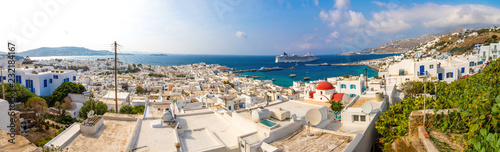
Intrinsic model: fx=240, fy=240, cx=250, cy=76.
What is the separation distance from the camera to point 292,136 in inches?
287

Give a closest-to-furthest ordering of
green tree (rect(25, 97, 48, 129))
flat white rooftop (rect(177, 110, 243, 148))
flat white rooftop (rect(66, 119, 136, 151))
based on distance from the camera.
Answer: flat white rooftop (rect(66, 119, 136, 151)), flat white rooftop (rect(177, 110, 243, 148)), green tree (rect(25, 97, 48, 129))

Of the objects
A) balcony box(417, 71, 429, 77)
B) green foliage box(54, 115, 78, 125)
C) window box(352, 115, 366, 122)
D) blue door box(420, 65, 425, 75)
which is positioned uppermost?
blue door box(420, 65, 425, 75)

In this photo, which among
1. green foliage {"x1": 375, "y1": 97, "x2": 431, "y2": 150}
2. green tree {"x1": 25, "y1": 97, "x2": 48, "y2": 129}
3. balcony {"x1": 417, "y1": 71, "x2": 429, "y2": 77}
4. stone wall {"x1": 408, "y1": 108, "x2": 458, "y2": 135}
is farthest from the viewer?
balcony {"x1": 417, "y1": 71, "x2": 429, "y2": 77}

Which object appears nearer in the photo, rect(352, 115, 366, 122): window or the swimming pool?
the swimming pool

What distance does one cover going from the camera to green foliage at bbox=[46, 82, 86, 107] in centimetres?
2008

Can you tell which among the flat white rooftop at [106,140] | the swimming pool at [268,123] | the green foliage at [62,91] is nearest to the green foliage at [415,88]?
the swimming pool at [268,123]

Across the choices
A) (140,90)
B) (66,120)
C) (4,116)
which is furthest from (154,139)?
(140,90)

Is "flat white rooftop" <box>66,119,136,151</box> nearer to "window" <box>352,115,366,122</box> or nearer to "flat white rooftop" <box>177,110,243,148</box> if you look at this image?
"flat white rooftop" <box>177,110,243,148</box>

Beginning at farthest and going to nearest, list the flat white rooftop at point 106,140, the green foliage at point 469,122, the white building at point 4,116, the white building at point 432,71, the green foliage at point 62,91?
the white building at point 432,71
the green foliage at point 62,91
the white building at point 4,116
the flat white rooftop at point 106,140
the green foliage at point 469,122

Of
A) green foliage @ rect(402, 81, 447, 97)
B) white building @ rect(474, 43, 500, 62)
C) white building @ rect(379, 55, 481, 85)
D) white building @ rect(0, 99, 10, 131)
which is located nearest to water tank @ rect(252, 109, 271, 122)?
white building @ rect(0, 99, 10, 131)

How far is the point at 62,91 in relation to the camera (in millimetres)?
21016

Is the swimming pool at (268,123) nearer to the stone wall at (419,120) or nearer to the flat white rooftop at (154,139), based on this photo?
the flat white rooftop at (154,139)

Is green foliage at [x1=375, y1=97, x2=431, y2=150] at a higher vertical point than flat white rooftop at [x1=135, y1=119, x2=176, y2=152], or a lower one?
higher

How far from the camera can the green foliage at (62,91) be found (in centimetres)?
2008
